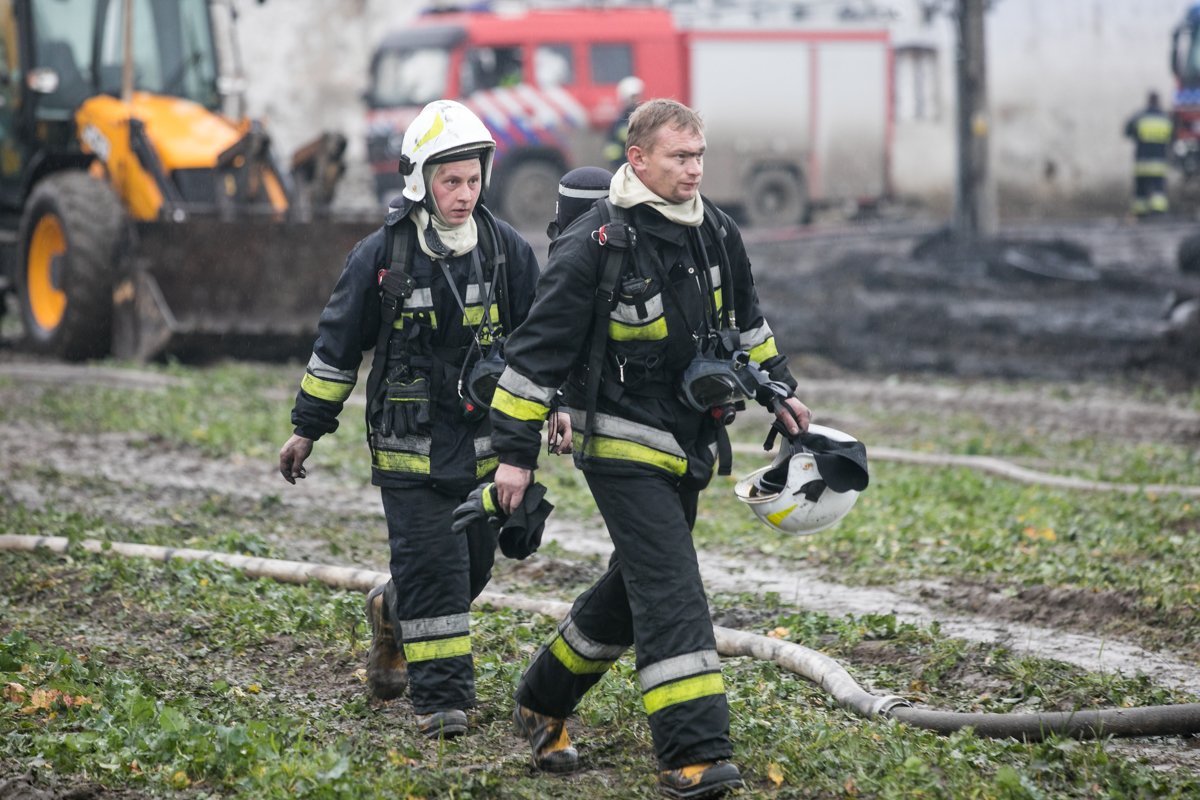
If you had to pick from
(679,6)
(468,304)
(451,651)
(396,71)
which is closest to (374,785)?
(451,651)

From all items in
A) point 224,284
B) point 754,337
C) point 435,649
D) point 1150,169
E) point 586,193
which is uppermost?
point 586,193

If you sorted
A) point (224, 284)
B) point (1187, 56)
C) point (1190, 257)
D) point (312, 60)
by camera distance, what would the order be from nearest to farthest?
point (224, 284)
point (1190, 257)
point (1187, 56)
point (312, 60)

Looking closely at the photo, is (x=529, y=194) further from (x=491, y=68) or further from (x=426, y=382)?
(x=426, y=382)

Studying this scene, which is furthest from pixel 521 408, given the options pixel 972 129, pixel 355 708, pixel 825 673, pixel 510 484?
pixel 972 129

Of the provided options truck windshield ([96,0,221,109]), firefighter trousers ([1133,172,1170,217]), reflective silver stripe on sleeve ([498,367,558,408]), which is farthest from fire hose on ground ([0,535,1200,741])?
firefighter trousers ([1133,172,1170,217])

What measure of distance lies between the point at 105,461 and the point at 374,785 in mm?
5380

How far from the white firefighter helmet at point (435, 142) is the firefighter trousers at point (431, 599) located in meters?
0.94

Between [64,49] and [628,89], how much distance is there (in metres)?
8.37

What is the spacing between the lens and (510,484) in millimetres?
3482

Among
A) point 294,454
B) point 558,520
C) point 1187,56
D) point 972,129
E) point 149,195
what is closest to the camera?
point 294,454

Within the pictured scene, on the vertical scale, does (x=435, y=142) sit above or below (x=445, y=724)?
above

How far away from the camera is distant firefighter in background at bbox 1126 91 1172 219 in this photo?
17953 mm

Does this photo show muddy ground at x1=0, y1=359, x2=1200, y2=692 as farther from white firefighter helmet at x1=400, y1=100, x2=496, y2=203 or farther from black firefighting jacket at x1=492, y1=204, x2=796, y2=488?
white firefighter helmet at x1=400, y1=100, x2=496, y2=203

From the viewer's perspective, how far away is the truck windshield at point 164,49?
12.3 meters
